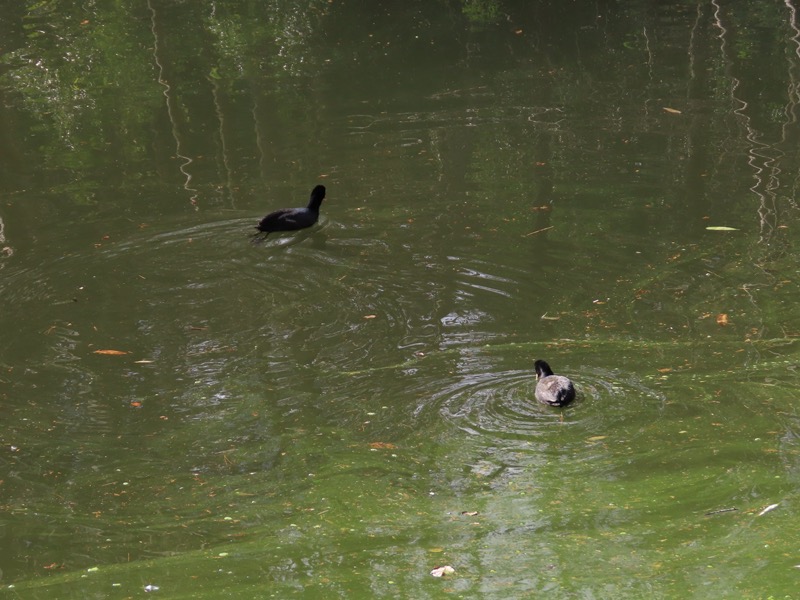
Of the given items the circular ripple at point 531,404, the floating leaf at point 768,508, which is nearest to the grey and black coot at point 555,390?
the circular ripple at point 531,404

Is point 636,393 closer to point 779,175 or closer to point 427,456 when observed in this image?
point 427,456

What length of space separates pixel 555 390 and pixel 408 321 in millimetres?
2115

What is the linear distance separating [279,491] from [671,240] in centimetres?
522

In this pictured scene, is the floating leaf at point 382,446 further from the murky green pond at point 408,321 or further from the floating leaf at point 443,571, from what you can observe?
the floating leaf at point 443,571

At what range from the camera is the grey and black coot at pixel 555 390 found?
285 inches

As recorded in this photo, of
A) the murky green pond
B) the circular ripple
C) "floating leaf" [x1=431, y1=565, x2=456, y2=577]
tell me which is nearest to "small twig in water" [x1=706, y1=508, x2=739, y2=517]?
the murky green pond

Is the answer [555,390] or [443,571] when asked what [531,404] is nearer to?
[555,390]

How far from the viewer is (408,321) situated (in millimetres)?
9109

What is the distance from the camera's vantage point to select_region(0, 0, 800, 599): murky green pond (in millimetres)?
5828

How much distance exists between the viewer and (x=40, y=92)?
16.6 m

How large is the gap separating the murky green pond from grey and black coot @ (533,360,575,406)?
Result: 108 millimetres

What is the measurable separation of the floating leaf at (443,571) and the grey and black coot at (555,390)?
2.05 m

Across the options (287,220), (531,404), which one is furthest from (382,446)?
(287,220)

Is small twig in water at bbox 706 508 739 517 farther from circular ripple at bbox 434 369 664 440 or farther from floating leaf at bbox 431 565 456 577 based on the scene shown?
floating leaf at bbox 431 565 456 577
